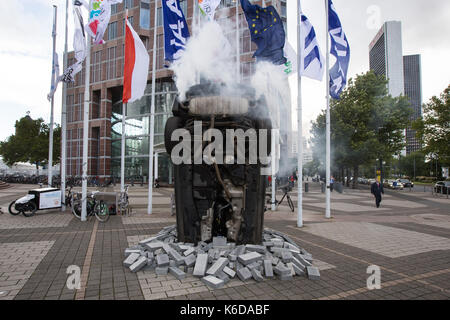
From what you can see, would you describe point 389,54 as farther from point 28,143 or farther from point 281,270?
point 28,143

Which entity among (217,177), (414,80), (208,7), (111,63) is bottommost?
(217,177)

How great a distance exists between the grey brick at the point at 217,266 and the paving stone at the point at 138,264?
4.14 feet

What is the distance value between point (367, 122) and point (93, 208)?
32.7 metres

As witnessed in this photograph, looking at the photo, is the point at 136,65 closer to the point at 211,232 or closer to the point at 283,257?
the point at 211,232

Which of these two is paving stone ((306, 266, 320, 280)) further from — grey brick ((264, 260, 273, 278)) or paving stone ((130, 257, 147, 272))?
paving stone ((130, 257, 147, 272))

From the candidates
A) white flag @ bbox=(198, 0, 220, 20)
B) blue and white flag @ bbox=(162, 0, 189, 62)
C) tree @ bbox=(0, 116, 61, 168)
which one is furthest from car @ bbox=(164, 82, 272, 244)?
tree @ bbox=(0, 116, 61, 168)

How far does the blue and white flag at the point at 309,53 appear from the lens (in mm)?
9445

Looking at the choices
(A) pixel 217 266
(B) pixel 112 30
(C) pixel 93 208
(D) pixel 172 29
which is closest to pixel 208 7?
(D) pixel 172 29

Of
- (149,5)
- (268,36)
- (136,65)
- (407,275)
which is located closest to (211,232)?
(407,275)

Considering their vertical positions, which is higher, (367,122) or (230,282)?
(367,122)

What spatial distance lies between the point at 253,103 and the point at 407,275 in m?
4.32

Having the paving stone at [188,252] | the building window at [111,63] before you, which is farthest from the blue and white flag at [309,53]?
the building window at [111,63]

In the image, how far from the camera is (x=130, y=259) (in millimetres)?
5031

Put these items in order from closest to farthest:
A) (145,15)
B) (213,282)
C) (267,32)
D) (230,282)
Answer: (213,282), (230,282), (267,32), (145,15)
